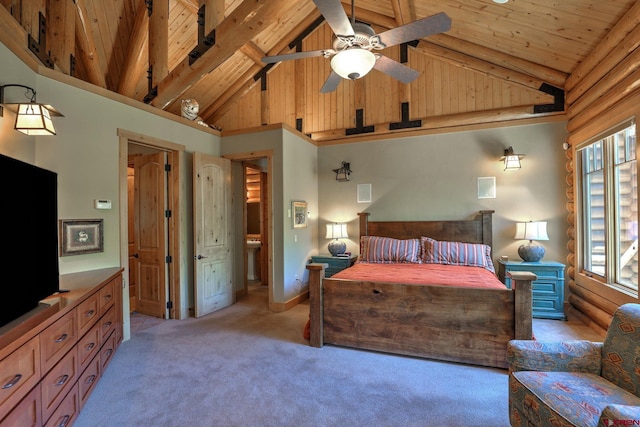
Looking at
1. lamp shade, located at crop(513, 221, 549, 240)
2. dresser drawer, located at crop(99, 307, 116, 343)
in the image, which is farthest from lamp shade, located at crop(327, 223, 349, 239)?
dresser drawer, located at crop(99, 307, 116, 343)

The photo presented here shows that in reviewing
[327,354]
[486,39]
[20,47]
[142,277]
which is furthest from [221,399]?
[486,39]

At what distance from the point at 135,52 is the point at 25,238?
337 centimetres

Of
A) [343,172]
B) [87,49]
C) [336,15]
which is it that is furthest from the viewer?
[343,172]

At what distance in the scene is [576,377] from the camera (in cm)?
176

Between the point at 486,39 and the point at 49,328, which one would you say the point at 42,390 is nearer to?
the point at 49,328

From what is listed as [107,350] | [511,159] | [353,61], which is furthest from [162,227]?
[511,159]

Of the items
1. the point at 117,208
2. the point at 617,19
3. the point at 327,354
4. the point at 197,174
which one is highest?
the point at 617,19

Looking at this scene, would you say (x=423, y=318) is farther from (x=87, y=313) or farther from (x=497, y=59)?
(x=497, y=59)

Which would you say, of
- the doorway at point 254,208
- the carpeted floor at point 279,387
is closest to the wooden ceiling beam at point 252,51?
the doorway at point 254,208

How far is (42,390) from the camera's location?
66.4 inches

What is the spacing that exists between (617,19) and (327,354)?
4048mm

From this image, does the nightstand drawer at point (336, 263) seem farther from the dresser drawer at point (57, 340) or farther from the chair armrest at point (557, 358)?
the dresser drawer at point (57, 340)

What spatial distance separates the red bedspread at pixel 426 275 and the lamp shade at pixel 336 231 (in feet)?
2.99

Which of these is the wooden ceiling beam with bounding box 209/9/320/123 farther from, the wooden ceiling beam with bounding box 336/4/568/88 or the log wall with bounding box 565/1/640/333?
the log wall with bounding box 565/1/640/333
